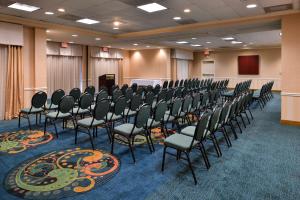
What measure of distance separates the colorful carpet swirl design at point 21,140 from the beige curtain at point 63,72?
714cm

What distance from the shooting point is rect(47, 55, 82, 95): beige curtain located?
1213 cm

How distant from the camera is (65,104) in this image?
509cm

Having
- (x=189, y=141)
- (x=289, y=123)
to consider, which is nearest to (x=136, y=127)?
(x=189, y=141)

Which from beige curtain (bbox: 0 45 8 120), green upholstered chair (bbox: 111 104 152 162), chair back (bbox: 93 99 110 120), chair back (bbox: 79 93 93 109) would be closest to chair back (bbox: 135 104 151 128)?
green upholstered chair (bbox: 111 104 152 162)

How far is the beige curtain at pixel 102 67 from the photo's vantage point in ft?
46.5

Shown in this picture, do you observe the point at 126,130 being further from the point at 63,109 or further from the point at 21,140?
the point at 21,140

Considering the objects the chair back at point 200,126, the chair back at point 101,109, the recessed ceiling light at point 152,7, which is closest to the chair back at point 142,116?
the chair back at point 101,109

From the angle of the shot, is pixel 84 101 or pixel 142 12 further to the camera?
pixel 142 12

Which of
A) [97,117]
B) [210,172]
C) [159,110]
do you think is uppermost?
[159,110]

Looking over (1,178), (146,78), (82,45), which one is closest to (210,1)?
(1,178)

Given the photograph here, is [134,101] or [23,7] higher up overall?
[23,7]

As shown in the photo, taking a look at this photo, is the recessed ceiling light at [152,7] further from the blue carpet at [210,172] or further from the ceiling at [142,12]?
the blue carpet at [210,172]

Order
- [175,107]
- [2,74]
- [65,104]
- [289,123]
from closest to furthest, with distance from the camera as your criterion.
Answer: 1. [175,107]
2. [65,104]
3. [289,123]
4. [2,74]

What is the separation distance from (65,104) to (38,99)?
1.14 metres
